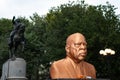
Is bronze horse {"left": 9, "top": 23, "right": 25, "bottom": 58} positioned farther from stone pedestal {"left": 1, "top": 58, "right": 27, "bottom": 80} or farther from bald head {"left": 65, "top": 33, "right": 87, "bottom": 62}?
bald head {"left": 65, "top": 33, "right": 87, "bottom": 62}

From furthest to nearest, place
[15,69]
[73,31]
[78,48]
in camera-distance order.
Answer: [73,31], [15,69], [78,48]

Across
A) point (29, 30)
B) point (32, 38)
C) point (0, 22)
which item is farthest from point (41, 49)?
point (0, 22)

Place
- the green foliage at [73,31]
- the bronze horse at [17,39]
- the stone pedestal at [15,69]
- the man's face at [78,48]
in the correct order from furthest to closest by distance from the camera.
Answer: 1. the green foliage at [73,31]
2. the bronze horse at [17,39]
3. the stone pedestal at [15,69]
4. the man's face at [78,48]

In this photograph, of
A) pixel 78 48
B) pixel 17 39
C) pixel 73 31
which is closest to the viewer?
pixel 78 48

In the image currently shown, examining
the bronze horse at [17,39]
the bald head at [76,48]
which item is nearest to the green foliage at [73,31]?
the bronze horse at [17,39]

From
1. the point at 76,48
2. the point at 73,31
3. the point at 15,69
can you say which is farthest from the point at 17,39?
the point at 76,48

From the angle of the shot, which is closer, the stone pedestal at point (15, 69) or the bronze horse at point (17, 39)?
the stone pedestal at point (15, 69)

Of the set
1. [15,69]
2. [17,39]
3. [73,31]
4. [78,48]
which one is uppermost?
[73,31]

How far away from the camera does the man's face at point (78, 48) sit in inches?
579

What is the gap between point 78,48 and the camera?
1474 cm

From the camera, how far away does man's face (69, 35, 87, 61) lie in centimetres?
1472

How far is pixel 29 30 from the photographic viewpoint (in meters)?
59.3

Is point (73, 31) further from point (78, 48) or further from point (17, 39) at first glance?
point (78, 48)

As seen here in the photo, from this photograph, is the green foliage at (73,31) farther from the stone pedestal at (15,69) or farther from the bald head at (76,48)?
the bald head at (76,48)
